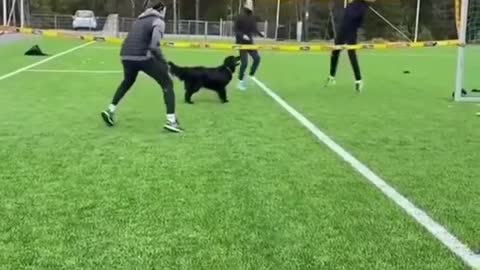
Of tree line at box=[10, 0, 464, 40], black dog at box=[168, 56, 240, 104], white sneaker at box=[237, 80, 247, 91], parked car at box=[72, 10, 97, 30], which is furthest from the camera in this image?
parked car at box=[72, 10, 97, 30]

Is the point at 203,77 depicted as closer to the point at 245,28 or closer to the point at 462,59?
the point at 245,28

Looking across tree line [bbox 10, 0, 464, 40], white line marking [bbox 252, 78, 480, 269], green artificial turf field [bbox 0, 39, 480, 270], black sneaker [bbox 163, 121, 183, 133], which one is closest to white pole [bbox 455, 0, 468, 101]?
green artificial turf field [bbox 0, 39, 480, 270]

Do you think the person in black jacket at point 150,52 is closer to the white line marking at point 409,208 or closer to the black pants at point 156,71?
the black pants at point 156,71

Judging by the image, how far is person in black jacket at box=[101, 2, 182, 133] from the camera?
8.62 m

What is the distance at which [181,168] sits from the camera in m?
6.82

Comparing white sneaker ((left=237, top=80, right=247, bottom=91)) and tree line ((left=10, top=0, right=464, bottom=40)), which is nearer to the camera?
white sneaker ((left=237, top=80, right=247, bottom=91))

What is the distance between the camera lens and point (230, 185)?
6137mm

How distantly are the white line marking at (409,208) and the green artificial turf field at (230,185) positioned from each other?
0.24 ft

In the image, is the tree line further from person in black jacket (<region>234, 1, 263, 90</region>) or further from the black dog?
the black dog

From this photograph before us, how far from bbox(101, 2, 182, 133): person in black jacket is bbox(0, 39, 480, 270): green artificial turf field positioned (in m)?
0.52

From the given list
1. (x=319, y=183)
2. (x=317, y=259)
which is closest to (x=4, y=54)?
(x=319, y=183)

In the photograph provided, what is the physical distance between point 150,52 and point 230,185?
3104 millimetres

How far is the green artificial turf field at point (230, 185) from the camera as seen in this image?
4414 millimetres

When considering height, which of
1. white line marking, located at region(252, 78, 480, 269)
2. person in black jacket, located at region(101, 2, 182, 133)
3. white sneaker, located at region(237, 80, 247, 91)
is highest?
person in black jacket, located at region(101, 2, 182, 133)
